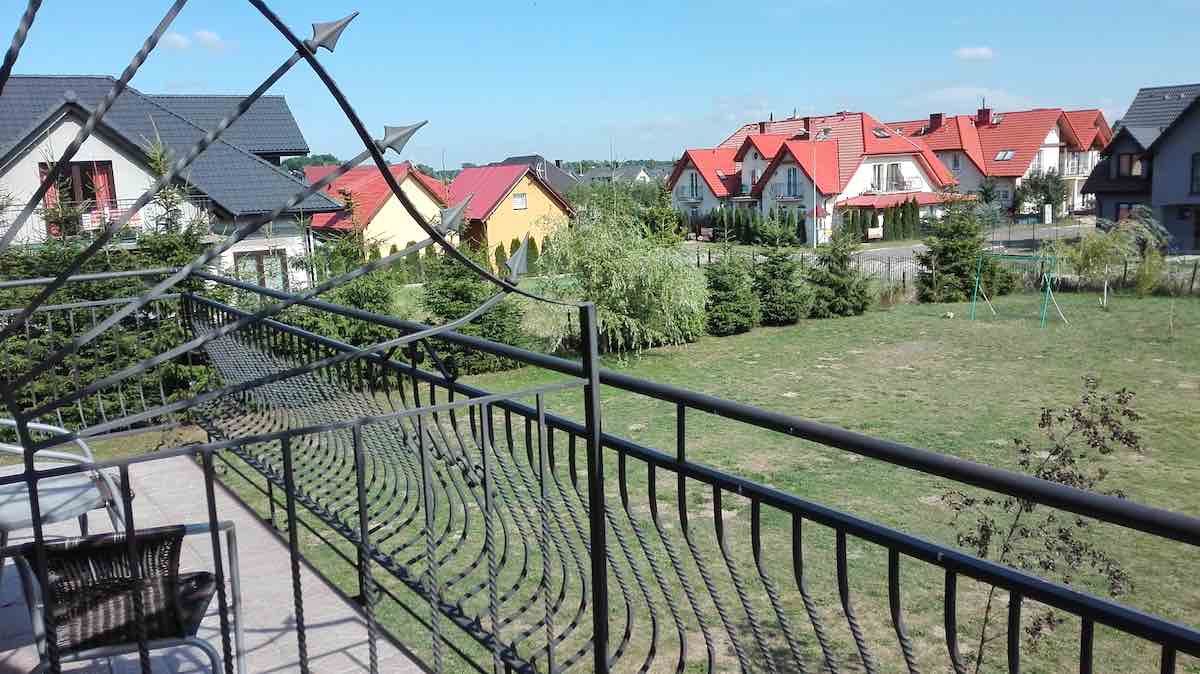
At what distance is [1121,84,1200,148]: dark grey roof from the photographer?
1265 inches

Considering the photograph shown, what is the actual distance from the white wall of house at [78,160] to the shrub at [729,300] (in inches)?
373

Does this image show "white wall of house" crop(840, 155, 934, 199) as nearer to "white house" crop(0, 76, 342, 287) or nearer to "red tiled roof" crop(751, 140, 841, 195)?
"red tiled roof" crop(751, 140, 841, 195)

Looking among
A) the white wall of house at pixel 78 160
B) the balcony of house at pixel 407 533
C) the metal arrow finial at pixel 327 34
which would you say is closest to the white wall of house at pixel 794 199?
the white wall of house at pixel 78 160

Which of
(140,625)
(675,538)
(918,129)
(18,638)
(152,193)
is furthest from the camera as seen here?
(918,129)

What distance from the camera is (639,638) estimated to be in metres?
5.08

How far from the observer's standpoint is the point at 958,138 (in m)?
44.0

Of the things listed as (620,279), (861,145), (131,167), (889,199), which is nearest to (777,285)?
(620,279)

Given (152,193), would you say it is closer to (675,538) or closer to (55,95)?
(675,538)

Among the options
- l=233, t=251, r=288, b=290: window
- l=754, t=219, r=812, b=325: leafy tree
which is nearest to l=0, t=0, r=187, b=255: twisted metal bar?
l=233, t=251, r=288, b=290: window

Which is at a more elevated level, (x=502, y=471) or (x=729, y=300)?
(x=502, y=471)

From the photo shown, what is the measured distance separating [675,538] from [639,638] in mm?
1873

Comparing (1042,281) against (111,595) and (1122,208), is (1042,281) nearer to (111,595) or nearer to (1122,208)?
(1122,208)

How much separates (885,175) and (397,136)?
40.6 m

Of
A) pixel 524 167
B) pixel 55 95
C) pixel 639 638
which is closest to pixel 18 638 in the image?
pixel 639 638
